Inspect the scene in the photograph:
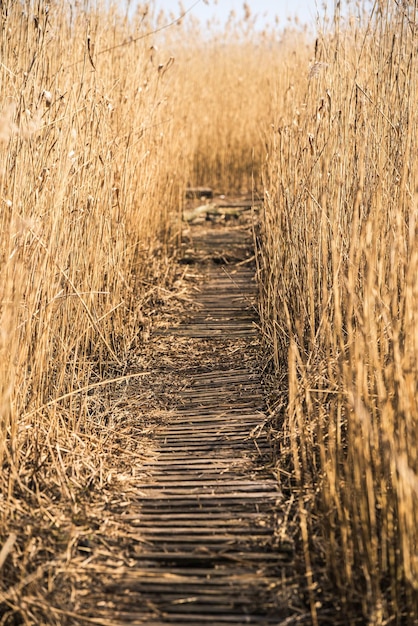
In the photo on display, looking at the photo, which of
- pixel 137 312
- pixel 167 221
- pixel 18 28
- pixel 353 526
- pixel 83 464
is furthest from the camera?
pixel 167 221

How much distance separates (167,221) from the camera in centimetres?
404

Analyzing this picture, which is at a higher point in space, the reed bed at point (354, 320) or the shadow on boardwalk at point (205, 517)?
the reed bed at point (354, 320)

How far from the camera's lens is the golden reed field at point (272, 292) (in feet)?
5.03

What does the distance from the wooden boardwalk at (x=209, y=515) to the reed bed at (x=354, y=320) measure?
9cm

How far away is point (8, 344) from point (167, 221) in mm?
2276

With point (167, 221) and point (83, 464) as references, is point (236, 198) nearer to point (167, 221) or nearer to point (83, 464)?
point (167, 221)

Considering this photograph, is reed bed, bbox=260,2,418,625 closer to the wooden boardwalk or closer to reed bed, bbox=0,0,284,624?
the wooden boardwalk

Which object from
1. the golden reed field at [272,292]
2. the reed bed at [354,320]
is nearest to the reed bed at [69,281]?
the golden reed field at [272,292]

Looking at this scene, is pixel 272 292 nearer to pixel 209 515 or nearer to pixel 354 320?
pixel 354 320

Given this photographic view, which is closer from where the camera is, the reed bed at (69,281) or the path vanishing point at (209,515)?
the path vanishing point at (209,515)

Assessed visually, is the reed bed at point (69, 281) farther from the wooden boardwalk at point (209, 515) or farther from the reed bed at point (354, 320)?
the reed bed at point (354, 320)

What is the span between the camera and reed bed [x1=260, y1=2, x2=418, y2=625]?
1.48 metres

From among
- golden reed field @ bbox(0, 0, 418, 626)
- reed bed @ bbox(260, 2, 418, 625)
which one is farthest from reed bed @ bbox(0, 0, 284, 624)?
reed bed @ bbox(260, 2, 418, 625)

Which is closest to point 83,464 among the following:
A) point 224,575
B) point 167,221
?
point 224,575
